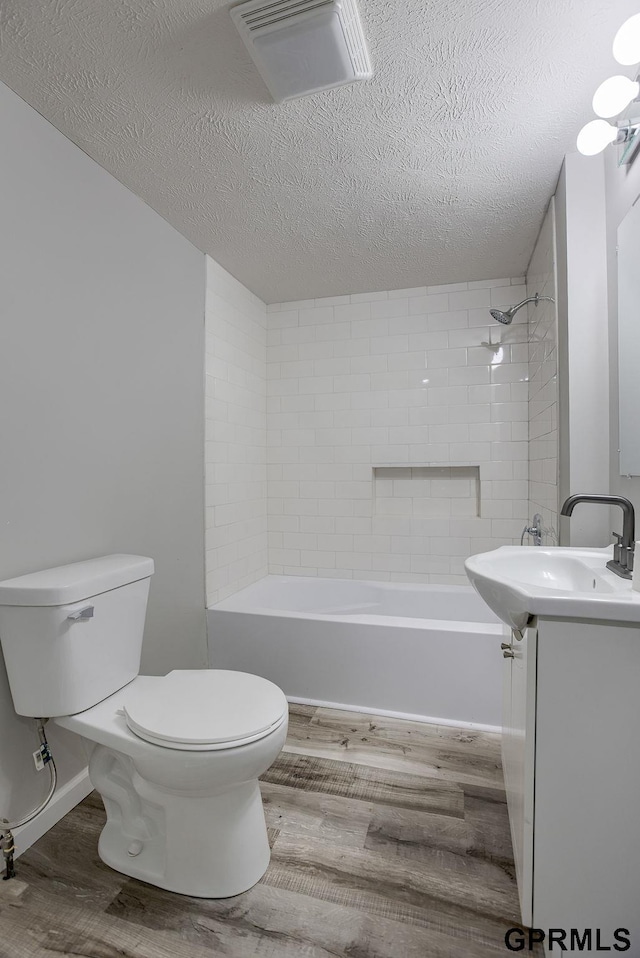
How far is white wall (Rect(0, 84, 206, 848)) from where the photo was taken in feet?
4.74

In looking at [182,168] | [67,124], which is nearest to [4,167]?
[67,124]

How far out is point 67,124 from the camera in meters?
1.58

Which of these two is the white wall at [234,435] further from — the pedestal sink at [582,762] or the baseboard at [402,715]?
the pedestal sink at [582,762]

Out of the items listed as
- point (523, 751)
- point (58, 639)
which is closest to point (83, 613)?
point (58, 639)

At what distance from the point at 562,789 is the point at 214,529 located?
6.44 feet

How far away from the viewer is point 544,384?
2.28 metres

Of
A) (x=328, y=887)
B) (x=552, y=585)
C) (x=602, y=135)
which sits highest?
(x=602, y=135)

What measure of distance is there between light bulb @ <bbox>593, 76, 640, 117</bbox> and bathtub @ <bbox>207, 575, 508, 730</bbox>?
1884 mm

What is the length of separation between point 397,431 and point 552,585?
5.77 ft

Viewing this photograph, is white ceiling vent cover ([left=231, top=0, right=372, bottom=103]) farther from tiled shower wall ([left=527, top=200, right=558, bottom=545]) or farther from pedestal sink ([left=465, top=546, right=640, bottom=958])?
pedestal sink ([left=465, top=546, right=640, bottom=958])

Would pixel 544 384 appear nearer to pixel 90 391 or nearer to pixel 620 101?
pixel 620 101

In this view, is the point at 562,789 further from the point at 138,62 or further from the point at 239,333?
the point at 239,333

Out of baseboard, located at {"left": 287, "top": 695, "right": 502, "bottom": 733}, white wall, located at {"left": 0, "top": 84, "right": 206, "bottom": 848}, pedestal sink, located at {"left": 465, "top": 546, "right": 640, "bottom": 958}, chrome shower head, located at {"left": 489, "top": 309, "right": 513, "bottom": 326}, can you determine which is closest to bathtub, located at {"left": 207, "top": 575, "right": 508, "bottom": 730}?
baseboard, located at {"left": 287, "top": 695, "right": 502, "bottom": 733}

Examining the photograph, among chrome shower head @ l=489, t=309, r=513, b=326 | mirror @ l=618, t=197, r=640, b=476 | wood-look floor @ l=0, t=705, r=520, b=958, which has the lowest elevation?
wood-look floor @ l=0, t=705, r=520, b=958
